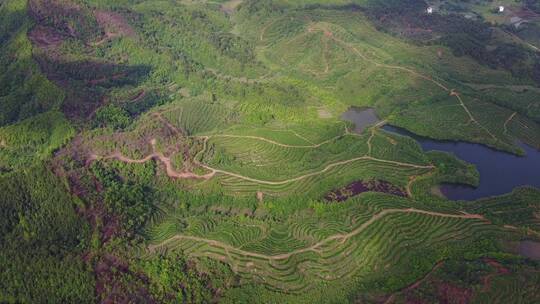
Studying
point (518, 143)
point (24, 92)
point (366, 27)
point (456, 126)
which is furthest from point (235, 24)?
point (518, 143)

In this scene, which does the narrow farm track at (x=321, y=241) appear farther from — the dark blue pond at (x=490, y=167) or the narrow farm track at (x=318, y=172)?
the narrow farm track at (x=318, y=172)

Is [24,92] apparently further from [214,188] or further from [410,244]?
[410,244]

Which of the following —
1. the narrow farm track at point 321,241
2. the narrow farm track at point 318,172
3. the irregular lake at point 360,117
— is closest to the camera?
the narrow farm track at point 321,241

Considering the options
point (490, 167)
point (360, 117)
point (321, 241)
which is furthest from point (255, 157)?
point (490, 167)

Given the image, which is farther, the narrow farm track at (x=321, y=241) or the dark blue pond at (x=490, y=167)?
the dark blue pond at (x=490, y=167)

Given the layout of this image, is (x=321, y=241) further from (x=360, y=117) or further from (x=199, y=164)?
(x=360, y=117)

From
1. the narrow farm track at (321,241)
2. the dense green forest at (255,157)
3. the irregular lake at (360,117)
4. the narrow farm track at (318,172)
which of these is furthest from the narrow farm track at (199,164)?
the irregular lake at (360,117)

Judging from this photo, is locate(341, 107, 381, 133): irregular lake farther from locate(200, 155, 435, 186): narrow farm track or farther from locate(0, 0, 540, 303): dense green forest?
locate(200, 155, 435, 186): narrow farm track

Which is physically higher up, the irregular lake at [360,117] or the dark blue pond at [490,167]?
the dark blue pond at [490,167]

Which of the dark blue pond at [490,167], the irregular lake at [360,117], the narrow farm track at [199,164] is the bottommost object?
the narrow farm track at [199,164]
